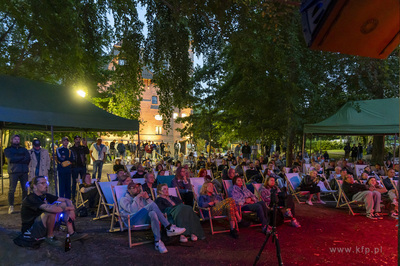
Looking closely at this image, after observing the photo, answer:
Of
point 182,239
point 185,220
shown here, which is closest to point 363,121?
point 185,220

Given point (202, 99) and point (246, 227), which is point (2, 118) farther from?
point (202, 99)

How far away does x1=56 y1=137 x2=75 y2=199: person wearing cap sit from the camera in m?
8.02

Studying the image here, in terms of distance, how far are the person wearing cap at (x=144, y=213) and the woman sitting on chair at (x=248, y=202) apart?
1709 millimetres

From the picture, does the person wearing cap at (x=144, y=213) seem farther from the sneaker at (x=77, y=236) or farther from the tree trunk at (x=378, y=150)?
the tree trunk at (x=378, y=150)

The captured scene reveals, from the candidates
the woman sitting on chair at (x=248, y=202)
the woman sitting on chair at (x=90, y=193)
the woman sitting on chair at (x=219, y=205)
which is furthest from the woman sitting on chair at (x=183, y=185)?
the woman sitting on chair at (x=90, y=193)

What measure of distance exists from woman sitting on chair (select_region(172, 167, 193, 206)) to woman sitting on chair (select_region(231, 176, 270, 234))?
1134 millimetres

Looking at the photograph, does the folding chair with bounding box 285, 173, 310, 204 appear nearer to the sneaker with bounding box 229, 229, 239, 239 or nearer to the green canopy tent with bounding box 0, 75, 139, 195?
the sneaker with bounding box 229, 229, 239, 239

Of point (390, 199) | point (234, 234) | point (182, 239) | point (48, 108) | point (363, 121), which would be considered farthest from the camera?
point (363, 121)

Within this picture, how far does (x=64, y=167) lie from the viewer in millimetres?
8102

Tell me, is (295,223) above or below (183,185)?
below

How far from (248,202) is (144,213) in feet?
7.76

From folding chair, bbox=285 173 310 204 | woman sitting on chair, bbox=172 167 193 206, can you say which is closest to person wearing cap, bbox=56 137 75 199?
woman sitting on chair, bbox=172 167 193 206

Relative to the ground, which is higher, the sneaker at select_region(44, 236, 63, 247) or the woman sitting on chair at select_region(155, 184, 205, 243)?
the woman sitting on chair at select_region(155, 184, 205, 243)

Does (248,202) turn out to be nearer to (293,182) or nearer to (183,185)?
Result: (183,185)
